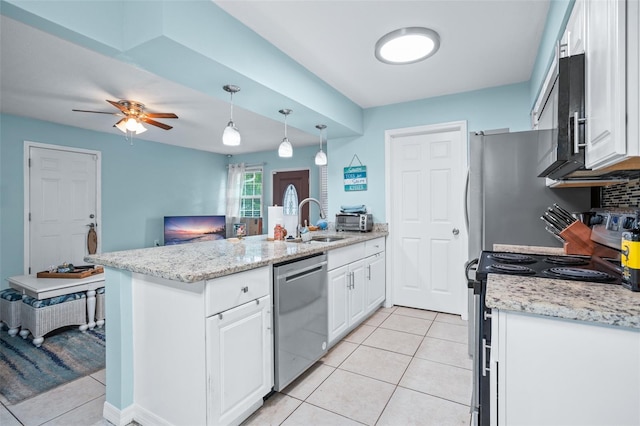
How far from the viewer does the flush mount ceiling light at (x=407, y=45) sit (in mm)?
2102

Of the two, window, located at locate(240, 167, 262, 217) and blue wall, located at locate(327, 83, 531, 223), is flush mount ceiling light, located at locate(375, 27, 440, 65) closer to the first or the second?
blue wall, located at locate(327, 83, 531, 223)

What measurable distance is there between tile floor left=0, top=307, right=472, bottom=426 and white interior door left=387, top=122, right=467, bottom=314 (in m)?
0.78

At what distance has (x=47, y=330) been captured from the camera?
2846mm

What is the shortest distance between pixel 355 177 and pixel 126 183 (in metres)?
3.72

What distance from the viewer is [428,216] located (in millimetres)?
3414

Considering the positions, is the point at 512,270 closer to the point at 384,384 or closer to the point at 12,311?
the point at 384,384

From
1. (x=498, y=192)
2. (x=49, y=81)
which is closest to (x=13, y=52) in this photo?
(x=49, y=81)

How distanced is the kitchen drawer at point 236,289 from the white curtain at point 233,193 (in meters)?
5.05

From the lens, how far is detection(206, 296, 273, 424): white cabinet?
145 centimetres

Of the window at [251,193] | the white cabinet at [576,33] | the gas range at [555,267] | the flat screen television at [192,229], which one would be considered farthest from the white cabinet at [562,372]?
the window at [251,193]

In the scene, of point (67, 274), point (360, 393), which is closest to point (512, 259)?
point (360, 393)

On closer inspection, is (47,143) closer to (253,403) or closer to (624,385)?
(253,403)

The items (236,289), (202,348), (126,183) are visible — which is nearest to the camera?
(202,348)

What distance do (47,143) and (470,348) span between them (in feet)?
17.7
